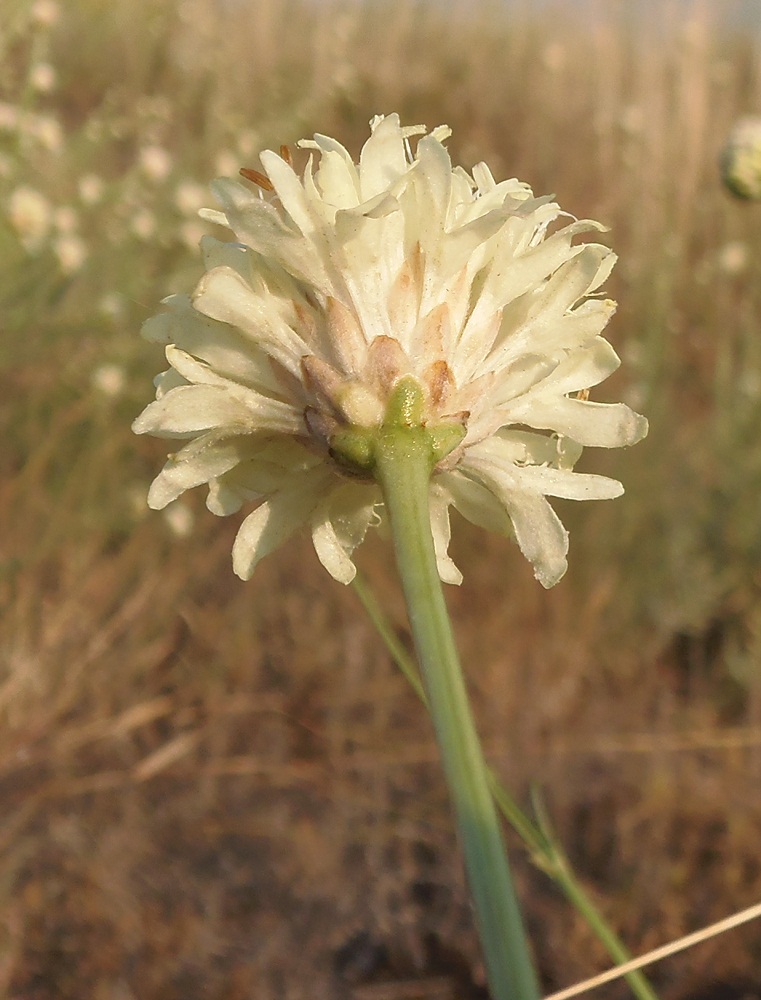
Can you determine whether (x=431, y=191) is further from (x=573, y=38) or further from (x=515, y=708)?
(x=573, y=38)

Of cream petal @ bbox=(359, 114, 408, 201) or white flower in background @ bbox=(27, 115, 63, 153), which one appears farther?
white flower in background @ bbox=(27, 115, 63, 153)

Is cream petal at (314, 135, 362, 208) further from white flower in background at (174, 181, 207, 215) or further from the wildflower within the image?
white flower in background at (174, 181, 207, 215)

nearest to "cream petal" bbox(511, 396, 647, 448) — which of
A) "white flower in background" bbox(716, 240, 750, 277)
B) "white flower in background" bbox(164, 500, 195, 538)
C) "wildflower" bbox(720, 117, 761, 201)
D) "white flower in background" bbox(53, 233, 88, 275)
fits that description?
"wildflower" bbox(720, 117, 761, 201)

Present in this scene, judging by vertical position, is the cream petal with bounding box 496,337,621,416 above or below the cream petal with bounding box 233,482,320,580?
above

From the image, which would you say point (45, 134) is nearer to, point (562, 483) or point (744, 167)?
point (744, 167)

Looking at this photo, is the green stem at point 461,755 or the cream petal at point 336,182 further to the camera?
the cream petal at point 336,182

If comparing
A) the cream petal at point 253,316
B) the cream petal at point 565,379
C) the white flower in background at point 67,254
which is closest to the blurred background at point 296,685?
the white flower in background at point 67,254

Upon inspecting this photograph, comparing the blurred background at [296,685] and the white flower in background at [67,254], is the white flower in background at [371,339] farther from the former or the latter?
the white flower in background at [67,254]

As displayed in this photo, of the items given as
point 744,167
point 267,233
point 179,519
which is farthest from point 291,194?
point 179,519
